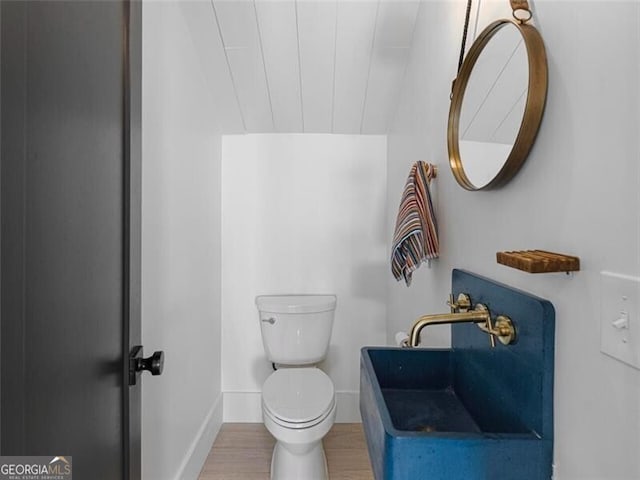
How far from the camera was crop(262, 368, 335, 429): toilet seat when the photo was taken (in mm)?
1634

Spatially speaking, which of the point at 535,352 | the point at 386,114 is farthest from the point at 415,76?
the point at 535,352

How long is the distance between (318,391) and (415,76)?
4.97ft

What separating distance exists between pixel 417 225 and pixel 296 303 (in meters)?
1.08

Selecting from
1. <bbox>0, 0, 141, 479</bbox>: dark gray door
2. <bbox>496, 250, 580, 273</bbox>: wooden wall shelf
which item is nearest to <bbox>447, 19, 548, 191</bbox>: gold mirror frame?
<bbox>496, 250, 580, 273</bbox>: wooden wall shelf

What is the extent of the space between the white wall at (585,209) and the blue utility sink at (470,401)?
0.10 feet

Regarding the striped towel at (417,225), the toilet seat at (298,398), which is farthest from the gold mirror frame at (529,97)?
the toilet seat at (298,398)

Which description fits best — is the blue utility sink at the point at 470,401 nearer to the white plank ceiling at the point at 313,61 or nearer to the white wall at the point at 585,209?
the white wall at the point at 585,209

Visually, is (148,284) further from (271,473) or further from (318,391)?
(271,473)

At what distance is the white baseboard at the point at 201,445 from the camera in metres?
1.73

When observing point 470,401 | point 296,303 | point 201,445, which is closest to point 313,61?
point 296,303

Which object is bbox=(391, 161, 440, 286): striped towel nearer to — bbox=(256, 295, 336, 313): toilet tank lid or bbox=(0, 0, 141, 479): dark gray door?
bbox=(256, 295, 336, 313): toilet tank lid

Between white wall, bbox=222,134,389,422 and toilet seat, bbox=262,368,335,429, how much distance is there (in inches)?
22.1

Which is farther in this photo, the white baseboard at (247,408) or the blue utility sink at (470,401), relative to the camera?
the white baseboard at (247,408)

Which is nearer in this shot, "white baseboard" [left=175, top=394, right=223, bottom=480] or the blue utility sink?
the blue utility sink
